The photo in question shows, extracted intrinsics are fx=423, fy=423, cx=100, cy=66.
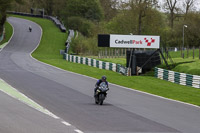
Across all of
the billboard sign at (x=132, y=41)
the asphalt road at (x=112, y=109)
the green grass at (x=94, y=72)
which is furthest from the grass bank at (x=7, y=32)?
the asphalt road at (x=112, y=109)

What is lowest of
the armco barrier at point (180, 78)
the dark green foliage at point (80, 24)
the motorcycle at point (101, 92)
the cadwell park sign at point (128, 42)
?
the armco barrier at point (180, 78)

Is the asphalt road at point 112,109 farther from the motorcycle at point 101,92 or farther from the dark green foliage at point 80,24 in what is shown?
the dark green foliage at point 80,24

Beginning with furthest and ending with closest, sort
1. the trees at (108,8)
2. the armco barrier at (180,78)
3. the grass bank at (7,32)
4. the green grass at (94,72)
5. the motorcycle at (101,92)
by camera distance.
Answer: the trees at (108,8)
the grass bank at (7,32)
the armco barrier at (180,78)
the green grass at (94,72)
the motorcycle at (101,92)

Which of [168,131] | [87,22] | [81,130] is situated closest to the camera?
[81,130]

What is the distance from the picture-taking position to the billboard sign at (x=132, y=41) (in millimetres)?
40688

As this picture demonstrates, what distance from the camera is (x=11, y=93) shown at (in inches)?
858

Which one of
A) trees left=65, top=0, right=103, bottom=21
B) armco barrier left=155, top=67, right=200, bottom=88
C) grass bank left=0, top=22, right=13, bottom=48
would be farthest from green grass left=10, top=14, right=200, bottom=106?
trees left=65, top=0, right=103, bottom=21

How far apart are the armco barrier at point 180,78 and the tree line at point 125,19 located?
28.4 meters

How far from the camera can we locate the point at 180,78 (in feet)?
112

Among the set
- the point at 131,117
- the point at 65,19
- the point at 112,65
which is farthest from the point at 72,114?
the point at 65,19

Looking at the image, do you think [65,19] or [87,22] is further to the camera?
[65,19]

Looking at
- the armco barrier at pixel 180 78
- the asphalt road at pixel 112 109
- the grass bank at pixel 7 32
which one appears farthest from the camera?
the grass bank at pixel 7 32

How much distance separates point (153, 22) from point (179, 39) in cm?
632

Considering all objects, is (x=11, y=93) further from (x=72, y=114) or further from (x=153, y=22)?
(x=153, y=22)
